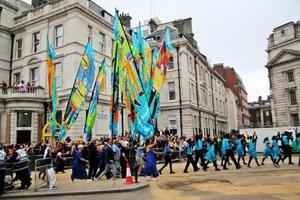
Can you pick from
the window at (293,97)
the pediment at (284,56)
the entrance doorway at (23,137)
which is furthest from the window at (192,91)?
the entrance doorway at (23,137)

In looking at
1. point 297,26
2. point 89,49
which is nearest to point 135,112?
point 89,49

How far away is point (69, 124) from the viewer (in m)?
15.1

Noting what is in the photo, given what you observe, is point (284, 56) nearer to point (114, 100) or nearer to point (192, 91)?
point (192, 91)

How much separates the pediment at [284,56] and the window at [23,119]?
135ft

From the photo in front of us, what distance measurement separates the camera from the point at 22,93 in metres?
25.3

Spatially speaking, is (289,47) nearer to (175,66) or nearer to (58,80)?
(175,66)

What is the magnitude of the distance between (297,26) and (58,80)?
4026 cm

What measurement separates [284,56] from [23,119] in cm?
4195

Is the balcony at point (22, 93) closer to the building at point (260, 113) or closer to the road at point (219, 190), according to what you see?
the road at point (219, 190)

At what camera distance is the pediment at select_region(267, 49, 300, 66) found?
151 feet

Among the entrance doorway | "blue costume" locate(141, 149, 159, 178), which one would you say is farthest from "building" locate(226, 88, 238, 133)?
"blue costume" locate(141, 149, 159, 178)

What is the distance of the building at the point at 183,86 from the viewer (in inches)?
1512

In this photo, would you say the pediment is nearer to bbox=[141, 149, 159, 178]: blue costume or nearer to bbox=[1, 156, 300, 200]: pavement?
bbox=[1, 156, 300, 200]: pavement

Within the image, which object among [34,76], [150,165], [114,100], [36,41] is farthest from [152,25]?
[150,165]
